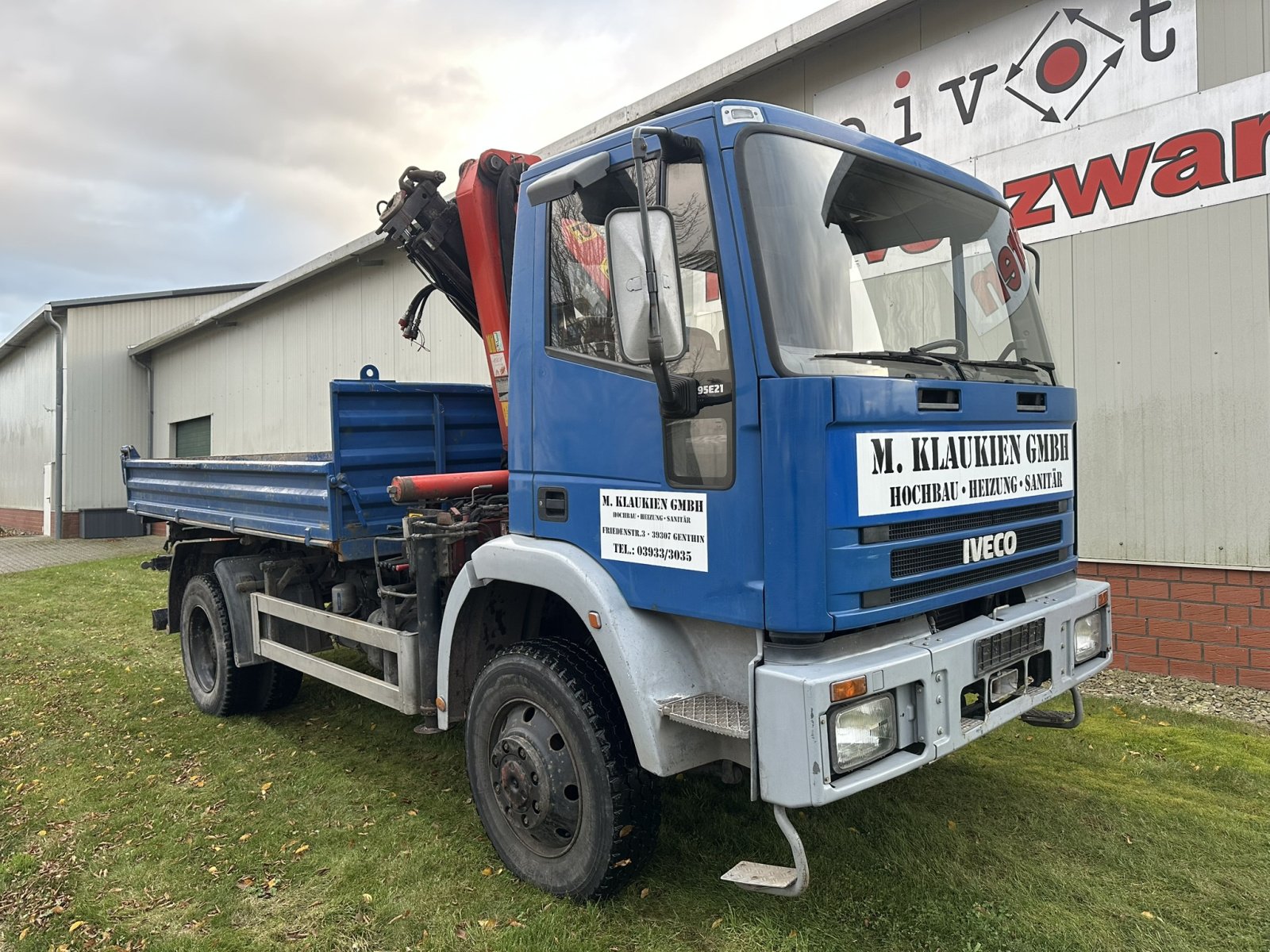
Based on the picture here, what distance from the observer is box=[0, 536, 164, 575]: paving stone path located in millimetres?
Result: 15852

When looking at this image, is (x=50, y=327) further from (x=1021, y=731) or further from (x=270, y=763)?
(x=1021, y=731)

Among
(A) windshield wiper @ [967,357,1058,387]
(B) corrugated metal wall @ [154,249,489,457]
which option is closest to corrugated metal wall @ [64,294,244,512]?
(B) corrugated metal wall @ [154,249,489,457]

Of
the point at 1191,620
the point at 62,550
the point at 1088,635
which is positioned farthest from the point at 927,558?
the point at 62,550

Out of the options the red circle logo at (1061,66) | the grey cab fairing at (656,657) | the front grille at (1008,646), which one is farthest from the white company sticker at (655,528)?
the red circle logo at (1061,66)

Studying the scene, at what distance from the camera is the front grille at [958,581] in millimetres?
2695

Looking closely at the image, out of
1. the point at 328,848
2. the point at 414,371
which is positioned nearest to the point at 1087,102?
the point at 328,848

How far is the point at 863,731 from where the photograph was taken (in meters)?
2.59

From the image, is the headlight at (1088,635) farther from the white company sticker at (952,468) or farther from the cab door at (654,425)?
the cab door at (654,425)

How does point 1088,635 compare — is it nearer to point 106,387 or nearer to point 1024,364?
point 1024,364

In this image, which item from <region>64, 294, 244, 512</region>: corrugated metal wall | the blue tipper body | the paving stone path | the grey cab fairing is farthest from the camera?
<region>64, 294, 244, 512</region>: corrugated metal wall

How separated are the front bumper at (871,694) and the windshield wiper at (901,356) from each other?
0.86 metres

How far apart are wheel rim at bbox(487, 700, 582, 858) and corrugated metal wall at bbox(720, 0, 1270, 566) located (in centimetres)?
446

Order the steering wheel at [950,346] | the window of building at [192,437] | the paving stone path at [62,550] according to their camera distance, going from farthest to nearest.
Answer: the window of building at [192,437] → the paving stone path at [62,550] → the steering wheel at [950,346]

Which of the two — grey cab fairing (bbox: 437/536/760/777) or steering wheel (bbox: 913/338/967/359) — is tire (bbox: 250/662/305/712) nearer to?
grey cab fairing (bbox: 437/536/760/777)
